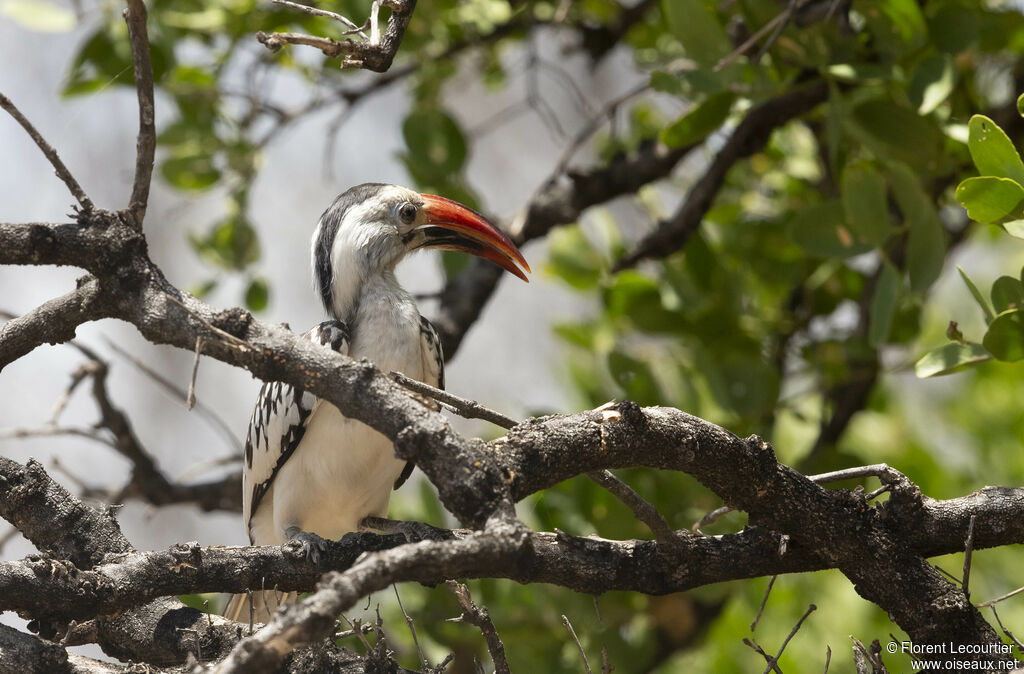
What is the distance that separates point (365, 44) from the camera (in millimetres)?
1532

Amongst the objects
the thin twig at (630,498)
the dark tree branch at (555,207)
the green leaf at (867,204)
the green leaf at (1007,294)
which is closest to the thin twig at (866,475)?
the thin twig at (630,498)

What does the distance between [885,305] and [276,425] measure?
5.40 feet

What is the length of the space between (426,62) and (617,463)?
2.27 m

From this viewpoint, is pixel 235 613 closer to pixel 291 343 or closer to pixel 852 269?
pixel 291 343

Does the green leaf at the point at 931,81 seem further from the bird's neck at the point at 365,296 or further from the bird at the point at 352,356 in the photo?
the bird's neck at the point at 365,296

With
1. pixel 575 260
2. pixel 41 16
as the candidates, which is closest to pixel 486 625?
pixel 575 260

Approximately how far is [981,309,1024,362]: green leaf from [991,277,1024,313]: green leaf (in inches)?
2.1

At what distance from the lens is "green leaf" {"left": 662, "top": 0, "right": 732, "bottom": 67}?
244cm

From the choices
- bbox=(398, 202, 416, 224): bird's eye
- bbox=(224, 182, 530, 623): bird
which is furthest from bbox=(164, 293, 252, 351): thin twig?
bbox=(398, 202, 416, 224): bird's eye

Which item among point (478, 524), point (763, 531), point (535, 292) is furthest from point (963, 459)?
point (535, 292)

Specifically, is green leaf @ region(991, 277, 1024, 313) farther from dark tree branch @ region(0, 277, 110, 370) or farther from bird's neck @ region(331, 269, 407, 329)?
dark tree branch @ region(0, 277, 110, 370)

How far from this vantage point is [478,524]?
59.4 inches

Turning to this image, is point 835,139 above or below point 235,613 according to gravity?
above

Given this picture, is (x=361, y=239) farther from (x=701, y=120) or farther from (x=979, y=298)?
(x=979, y=298)
